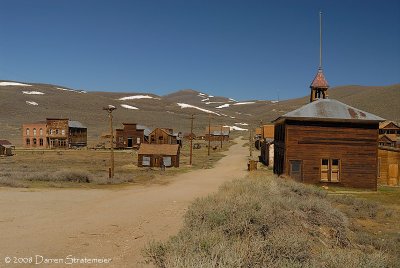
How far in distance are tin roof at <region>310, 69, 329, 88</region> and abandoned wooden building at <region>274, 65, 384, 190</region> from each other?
20.2 ft

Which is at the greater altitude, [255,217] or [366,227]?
[255,217]

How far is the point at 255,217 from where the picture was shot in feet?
35.0

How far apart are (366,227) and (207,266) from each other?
11.1 meters

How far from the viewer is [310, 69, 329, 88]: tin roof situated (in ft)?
103

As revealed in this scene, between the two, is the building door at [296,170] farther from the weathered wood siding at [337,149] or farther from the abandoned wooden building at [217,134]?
the abandoned wooden building at [217,134]

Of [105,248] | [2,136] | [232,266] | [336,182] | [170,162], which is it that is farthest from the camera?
[2,136]

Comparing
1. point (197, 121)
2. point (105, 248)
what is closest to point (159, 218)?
point (105, 248)

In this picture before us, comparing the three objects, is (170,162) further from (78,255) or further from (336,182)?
(78,255)

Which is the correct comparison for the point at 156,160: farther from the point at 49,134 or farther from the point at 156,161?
the point at 49,134

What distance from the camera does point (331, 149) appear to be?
2544cm

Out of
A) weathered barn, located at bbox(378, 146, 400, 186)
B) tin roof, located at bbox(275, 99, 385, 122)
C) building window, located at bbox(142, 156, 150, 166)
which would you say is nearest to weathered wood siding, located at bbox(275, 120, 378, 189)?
tin roof, located at bbox(275, 99, 385, 122)

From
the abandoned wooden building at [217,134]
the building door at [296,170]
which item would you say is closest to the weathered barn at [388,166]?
the building door at [296,170]

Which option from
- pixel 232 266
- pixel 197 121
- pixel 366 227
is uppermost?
pixel 197 121

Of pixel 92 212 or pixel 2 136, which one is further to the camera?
pixel 2 136
